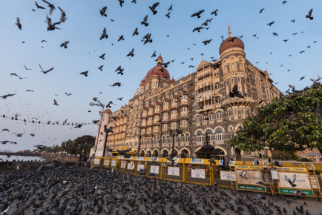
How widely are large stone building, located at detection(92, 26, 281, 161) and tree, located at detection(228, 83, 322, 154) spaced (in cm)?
649

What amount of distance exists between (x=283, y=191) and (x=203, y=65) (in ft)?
95.0

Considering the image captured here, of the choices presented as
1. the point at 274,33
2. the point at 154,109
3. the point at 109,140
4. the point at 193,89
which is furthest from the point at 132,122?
the point at 274,33

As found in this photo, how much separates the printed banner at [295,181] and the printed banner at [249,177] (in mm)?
1126

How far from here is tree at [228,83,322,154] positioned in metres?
11.1

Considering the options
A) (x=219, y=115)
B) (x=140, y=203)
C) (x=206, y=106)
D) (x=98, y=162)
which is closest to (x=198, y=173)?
(x=140, y=203)

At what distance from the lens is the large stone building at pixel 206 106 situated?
2716 cm

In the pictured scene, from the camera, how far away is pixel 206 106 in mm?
30938

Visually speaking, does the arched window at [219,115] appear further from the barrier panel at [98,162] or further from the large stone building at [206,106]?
the barrier panel at [98,162]

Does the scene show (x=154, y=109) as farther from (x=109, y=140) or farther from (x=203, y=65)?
(x=109, y=140)

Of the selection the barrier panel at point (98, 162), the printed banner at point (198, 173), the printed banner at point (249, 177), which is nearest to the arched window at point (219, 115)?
the printed banner at point (198, 173)

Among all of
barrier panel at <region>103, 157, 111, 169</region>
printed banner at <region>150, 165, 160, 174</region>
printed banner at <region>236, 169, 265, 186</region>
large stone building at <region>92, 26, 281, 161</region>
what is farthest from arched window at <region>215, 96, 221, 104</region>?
barrier panel at <region>103, 157, 111, 169</region>

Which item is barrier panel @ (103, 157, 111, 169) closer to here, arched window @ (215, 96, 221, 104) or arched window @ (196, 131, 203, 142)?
arched window @ (196, 131, 203, 142)

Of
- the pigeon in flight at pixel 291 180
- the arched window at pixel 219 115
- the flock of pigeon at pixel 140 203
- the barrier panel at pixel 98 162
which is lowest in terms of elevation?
the flock of pigeon at pixel 140 203

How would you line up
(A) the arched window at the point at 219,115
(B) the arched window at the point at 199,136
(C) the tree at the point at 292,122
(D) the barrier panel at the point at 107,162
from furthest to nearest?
(B) the arched window at the point at 199,136 → (A) the arched window at the point at 219,115 → (D) the barrier panel at the point at 107,162 → (C) the tree at the point at 292,122
